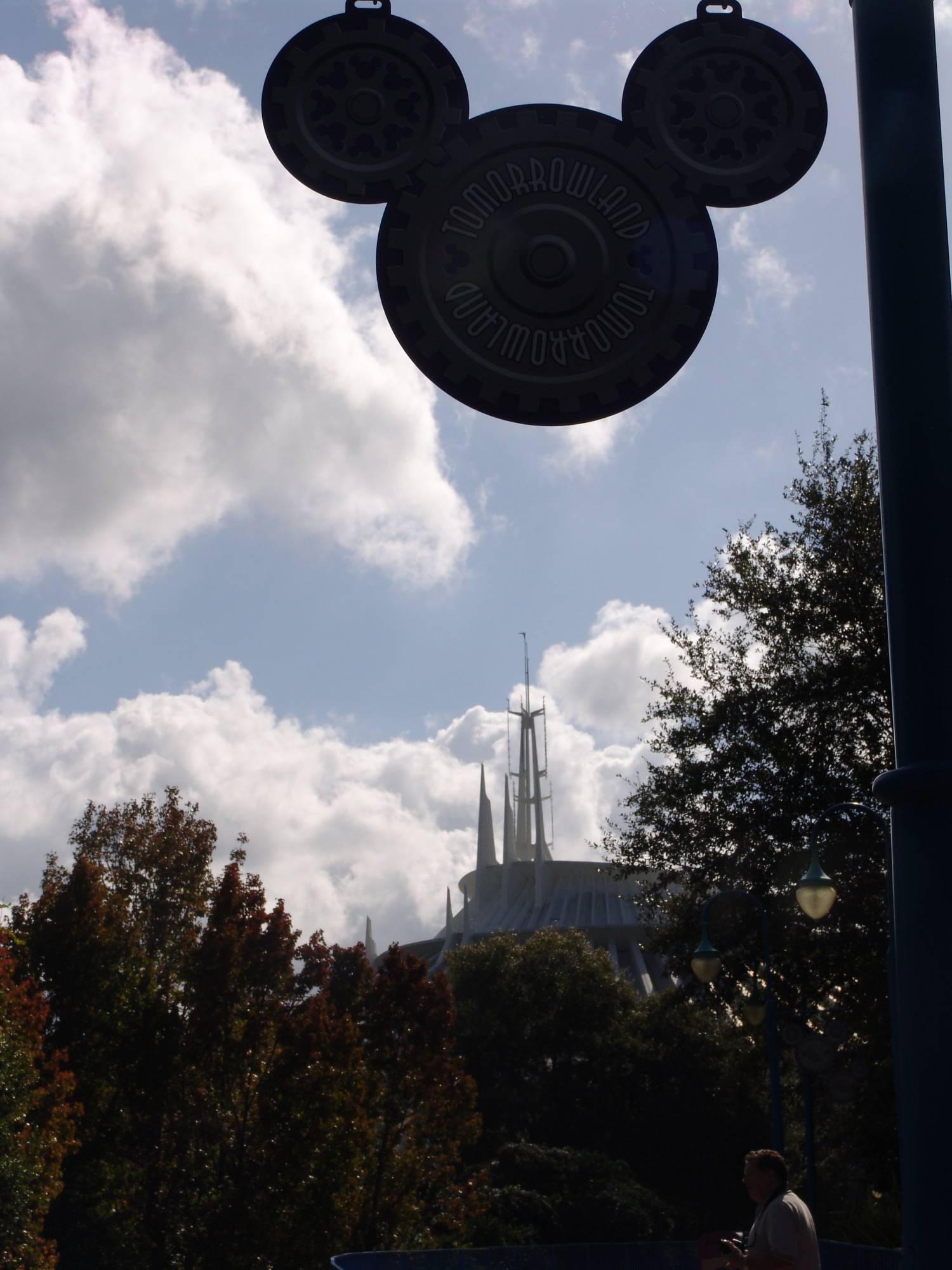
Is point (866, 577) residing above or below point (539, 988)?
above

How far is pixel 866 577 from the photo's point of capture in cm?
2325

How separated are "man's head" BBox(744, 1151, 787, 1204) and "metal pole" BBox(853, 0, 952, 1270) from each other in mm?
3323

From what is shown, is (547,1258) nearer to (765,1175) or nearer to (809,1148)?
(809,1148)

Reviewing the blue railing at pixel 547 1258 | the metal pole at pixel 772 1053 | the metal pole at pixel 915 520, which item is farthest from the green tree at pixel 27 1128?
the metal pole at pixel 915 520

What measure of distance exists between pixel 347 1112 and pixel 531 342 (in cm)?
2414

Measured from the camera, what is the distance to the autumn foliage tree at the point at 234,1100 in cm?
2511

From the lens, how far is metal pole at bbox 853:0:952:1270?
2.84 metres

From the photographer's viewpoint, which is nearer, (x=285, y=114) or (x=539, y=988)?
(x=285, y=114)

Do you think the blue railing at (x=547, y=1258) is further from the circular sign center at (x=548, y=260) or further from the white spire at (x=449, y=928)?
the white spire at (x=449, y=928)

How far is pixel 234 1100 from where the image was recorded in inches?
1043

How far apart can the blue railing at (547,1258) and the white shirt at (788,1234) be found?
39.5 ft

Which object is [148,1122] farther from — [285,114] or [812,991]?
[285,114]

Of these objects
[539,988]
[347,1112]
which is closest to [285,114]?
[347,1112]

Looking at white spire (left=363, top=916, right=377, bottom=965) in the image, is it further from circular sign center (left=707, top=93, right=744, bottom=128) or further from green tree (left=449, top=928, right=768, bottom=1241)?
circular sign center (left=707, top=93, right=744, bottom=128)
